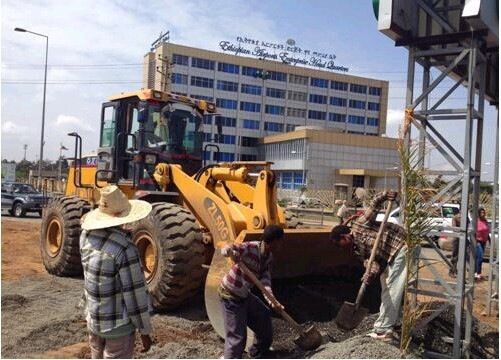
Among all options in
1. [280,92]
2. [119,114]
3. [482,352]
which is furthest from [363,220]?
[280,92]

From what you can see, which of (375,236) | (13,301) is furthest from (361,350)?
(13,301)

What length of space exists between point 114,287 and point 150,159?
15.6ft

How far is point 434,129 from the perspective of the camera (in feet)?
21.3

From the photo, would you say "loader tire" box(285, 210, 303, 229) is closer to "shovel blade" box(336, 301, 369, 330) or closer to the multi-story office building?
"shovel blade" box(336, 301, 369, 330)

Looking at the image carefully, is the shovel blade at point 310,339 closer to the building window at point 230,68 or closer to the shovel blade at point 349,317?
the shovel blade at point 349,317

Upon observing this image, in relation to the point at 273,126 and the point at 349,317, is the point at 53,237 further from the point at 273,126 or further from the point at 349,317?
the point at 273,126

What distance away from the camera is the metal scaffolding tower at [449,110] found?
19.4 feet

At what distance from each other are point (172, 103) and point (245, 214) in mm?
2609

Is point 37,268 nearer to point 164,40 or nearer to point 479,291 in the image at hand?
point 479,291

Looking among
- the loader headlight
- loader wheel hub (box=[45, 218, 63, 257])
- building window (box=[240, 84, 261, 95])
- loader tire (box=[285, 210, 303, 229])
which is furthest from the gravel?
building window (box=[240, 84, 261, 95])

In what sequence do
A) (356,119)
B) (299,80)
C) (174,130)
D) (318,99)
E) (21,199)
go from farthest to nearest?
1. (356,119)
2. (318,99)
3. (299,80)
4. (21,199)
5. (174,130)

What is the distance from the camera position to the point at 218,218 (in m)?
7.08

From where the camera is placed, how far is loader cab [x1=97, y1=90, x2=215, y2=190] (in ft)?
28.3

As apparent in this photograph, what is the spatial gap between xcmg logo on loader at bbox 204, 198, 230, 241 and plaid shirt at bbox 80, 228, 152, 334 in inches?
115
